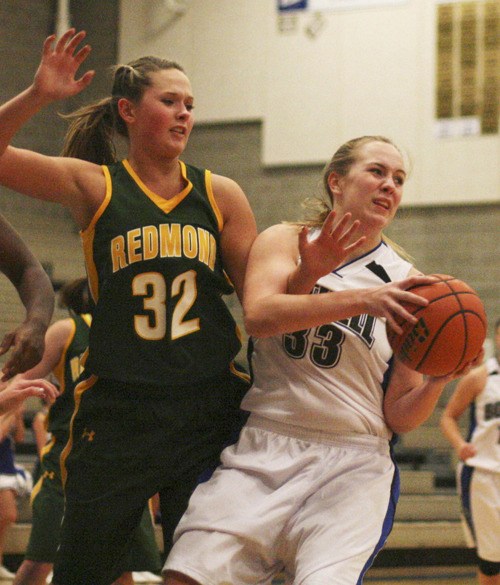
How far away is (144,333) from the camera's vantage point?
110 inches

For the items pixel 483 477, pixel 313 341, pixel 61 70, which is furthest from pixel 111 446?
pixel 483 477

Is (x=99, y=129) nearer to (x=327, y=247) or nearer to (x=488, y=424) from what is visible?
(x=327, y=247)

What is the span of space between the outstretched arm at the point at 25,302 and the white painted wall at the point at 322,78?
27.1 ft

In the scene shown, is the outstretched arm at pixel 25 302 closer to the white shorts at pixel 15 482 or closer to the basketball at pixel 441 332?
the basketball at pixel 441 332

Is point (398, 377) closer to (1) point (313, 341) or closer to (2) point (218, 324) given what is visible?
(1) point (313, 341)

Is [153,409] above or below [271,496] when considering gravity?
above

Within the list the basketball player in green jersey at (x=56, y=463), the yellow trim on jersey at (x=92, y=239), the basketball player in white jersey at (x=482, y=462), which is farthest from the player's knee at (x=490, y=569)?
the yellow trim on jersey at (x=92, y=239)

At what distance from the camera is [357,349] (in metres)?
2.87

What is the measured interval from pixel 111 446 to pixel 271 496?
517 mm

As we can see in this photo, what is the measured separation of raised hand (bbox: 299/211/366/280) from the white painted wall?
8.07 m

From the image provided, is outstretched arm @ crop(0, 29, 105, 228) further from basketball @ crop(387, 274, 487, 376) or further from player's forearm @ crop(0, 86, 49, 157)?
basketball @ crop(387, 274, 487, 376)

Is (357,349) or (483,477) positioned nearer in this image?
(357,349)

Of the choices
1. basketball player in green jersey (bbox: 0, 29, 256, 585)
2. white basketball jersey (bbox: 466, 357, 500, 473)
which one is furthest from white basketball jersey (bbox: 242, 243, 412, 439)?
white basketball jersey (bbox: 466, 357, 500, 473)

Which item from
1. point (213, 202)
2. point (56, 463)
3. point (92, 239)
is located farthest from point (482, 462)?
point (92, 239)
